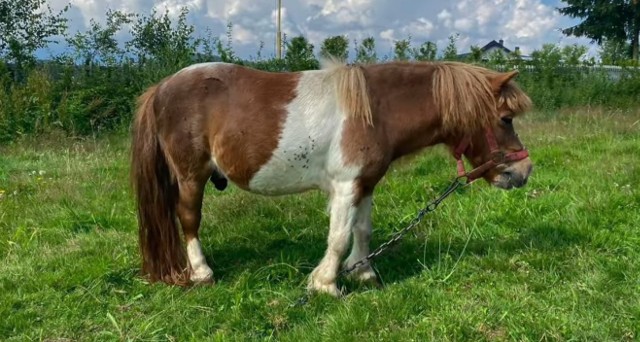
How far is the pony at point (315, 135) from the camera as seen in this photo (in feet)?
13.0

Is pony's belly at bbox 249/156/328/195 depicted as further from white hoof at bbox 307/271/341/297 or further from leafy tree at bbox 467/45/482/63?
leafy tree at bbox 467/45/482/63

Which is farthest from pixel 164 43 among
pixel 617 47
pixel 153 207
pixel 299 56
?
pixel 617 47

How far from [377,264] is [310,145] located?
1.24m

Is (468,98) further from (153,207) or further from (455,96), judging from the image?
(153,207)

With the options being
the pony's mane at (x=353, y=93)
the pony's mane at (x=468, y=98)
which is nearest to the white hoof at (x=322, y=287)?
the pony's mane at (x=353, y=93)

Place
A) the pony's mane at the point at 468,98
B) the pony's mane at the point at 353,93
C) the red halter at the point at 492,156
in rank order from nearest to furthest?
the pony's mane at the point at 353,93
the pony's mane at the point at 468,98
the red halter at the point at 492,156

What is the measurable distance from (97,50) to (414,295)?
11961 mm

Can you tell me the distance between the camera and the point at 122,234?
534 cm

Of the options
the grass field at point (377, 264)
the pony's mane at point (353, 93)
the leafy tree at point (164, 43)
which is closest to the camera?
the grass field at point (377, 264)

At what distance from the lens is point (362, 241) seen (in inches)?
175

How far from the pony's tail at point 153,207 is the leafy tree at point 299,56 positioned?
427 inches

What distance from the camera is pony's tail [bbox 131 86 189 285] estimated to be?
4.34m

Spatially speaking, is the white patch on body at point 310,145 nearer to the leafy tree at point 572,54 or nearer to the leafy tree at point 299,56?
the leafy tree at point 299,56

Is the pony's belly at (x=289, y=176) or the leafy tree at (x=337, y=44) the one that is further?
the leafy tree at (x=337, y=44)
